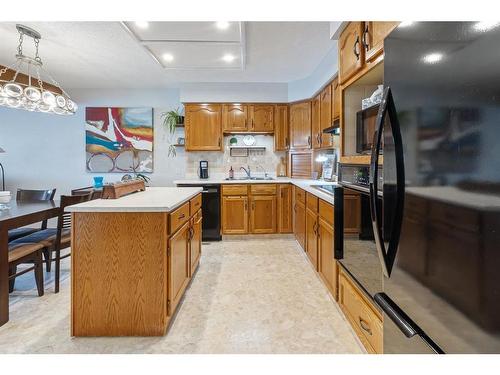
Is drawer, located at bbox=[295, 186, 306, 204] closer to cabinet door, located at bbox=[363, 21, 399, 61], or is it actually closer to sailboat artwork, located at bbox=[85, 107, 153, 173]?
cabinet door, located at bbox=[363, 21, 399, 61]

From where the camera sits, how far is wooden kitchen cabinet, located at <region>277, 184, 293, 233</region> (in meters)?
4.21

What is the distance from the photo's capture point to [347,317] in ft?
6.22

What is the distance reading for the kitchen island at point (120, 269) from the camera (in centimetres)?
172

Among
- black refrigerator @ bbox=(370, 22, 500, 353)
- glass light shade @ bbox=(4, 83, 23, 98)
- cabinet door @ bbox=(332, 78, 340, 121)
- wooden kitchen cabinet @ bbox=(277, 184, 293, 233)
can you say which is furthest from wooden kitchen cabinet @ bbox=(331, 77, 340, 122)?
glass light shade @ bbox=(4, 83, 23, 98)

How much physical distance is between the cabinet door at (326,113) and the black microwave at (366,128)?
165cm

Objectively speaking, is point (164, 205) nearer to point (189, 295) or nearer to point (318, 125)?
point (189, 295)

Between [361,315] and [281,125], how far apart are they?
11.4 feet

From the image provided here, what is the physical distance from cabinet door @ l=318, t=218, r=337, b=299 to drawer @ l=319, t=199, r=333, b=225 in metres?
0.04

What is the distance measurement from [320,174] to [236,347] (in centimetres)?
303

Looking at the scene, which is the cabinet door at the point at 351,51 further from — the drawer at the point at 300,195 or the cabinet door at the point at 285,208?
the cabinet door at the point at 285,208

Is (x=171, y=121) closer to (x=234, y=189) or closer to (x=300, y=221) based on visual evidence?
(x=234, y=189)

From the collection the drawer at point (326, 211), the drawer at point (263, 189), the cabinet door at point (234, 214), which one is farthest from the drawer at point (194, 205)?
the drawer at point (263, 189)

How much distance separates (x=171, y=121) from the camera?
15.2 ft
